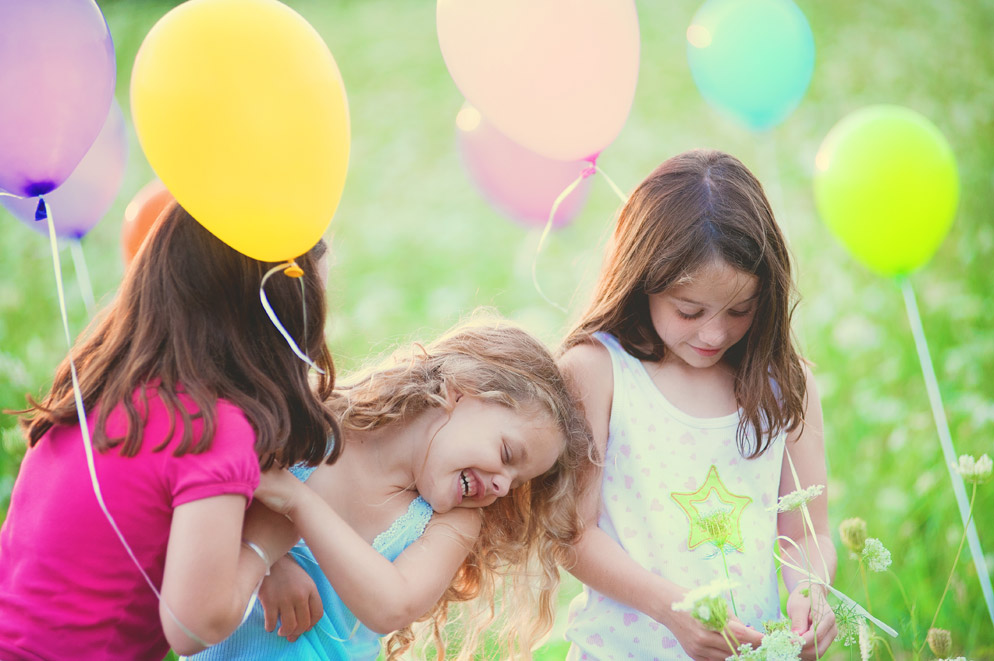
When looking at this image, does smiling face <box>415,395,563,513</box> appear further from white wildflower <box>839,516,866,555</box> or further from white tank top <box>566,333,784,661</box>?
white wildflower <box>839,516,866,555</box>

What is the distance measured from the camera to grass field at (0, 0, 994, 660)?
276cm

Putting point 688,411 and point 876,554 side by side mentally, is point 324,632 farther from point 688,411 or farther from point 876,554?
point 876,554

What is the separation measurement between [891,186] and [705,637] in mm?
1564

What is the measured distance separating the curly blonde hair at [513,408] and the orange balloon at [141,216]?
766 millimetres

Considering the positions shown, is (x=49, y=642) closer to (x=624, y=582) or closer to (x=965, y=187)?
(x=624, y=582)

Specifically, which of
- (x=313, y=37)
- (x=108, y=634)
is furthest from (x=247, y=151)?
(x=108, y=634)

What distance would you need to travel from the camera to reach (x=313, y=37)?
143 cm

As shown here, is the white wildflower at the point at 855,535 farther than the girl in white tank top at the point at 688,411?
No

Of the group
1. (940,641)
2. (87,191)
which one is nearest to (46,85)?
(87,191)

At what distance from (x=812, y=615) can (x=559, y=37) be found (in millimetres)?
1258

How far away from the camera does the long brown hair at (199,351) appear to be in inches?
49.9

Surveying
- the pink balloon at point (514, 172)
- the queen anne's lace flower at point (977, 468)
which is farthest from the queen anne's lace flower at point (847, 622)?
the pink balloon at point (514, 172)

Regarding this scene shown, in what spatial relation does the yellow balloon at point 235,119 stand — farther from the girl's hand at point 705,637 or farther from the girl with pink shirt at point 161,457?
the girl's hand at point 705,637

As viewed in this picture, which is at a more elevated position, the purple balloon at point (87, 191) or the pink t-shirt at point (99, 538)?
the pink t-shirt at point (99, 538)
